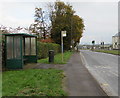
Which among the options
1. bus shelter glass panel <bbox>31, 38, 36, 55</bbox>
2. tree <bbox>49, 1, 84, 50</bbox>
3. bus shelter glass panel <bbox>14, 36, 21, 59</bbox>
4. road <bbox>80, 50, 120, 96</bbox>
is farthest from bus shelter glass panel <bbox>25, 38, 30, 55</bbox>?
tree <bbox>49, 1, 84, 50</bbox>

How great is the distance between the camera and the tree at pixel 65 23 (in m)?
42.6

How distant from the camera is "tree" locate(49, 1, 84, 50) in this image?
140 ft

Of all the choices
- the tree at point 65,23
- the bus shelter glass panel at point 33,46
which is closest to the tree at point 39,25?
the tree at point 65,23

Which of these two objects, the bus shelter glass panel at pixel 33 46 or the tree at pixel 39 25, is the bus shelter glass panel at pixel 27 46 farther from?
the tree at pixel 39 25

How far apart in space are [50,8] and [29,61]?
36.1 metres

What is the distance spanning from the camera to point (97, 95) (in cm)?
545

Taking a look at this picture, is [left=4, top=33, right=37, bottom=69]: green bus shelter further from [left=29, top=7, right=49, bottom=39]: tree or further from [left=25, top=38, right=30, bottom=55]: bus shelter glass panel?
[left=29, top=7, right=49, bottom=39]: tree

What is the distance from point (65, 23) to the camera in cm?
4444

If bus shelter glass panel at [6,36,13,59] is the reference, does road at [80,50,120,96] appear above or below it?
below

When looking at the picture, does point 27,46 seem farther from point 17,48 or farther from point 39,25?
point 39,25

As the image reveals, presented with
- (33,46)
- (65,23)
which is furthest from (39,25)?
(33,46)

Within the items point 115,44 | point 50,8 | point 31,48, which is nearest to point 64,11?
point 50,8

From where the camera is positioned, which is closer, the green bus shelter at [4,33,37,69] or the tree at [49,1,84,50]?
the green bus shelter at [4,33,37,69]

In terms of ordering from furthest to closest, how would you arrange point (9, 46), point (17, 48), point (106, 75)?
1. point (17, 48)
2. point (9, 46)
3. point (106, 75)
